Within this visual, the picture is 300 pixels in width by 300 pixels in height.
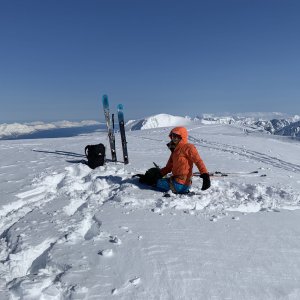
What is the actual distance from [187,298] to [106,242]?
171 cm

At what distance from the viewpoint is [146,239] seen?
5000 millimetres

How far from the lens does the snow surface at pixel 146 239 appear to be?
3.77m

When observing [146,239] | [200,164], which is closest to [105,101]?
[200,164]

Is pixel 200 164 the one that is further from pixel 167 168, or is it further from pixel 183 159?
pixel 167 168

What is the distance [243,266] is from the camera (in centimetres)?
420

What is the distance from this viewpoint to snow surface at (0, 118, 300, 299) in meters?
3.77

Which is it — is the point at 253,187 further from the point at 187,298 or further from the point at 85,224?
the point at 187,298

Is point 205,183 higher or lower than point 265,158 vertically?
higher

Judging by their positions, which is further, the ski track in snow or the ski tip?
the ski track in snow

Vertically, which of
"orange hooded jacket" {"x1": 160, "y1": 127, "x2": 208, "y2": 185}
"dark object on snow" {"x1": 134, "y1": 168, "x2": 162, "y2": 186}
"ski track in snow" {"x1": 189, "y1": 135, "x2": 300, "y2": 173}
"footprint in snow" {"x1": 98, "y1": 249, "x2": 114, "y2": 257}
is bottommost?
"ski track in snow" {"x1": 189, "y1": 135, "x2": 300, "y2": 173}

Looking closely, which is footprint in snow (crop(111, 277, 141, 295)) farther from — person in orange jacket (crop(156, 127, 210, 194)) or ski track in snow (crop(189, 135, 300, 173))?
ski track in snow (crop(189, 135, 300, 173))

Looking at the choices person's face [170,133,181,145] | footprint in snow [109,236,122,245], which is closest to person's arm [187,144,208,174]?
person's face [170,133,181,145]

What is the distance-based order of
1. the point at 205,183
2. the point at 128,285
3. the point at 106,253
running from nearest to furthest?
the point at 128,285, the point at 106,253, the point at 205,183

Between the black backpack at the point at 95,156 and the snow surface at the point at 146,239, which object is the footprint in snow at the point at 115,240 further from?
the black backpack at the point at 95,156
